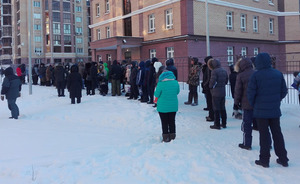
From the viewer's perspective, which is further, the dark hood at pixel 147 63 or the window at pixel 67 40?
the window at pixel 67 40

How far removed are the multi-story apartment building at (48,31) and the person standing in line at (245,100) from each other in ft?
229

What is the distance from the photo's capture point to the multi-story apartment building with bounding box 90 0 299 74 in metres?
26.5

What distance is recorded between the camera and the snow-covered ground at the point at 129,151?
499 centimetres

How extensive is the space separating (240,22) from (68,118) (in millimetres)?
24598

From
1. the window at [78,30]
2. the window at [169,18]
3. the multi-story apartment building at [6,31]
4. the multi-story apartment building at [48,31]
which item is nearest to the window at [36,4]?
the multi-story apartment building at [48,31]

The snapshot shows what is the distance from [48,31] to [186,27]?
5895 centimetres

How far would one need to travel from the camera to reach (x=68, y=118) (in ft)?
35.3

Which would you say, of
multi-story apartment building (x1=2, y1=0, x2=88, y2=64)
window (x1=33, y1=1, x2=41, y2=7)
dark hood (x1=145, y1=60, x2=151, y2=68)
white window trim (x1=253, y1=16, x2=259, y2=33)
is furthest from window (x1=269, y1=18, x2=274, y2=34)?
window (x1=33, y1=1, x2=41, y2=7)

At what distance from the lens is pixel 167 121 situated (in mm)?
7223

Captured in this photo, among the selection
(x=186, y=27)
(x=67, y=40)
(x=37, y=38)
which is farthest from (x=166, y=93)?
(x=67, y=40)

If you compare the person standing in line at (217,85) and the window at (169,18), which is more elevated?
the window at (169,18)

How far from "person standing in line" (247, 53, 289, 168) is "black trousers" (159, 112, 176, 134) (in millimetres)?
2333

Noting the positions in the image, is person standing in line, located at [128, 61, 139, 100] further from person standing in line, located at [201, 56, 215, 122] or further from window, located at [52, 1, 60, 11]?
window, located at [52, 1, 60, 11]

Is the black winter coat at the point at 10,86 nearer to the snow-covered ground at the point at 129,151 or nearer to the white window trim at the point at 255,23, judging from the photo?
the snow-covered ground at the point at 129,151
